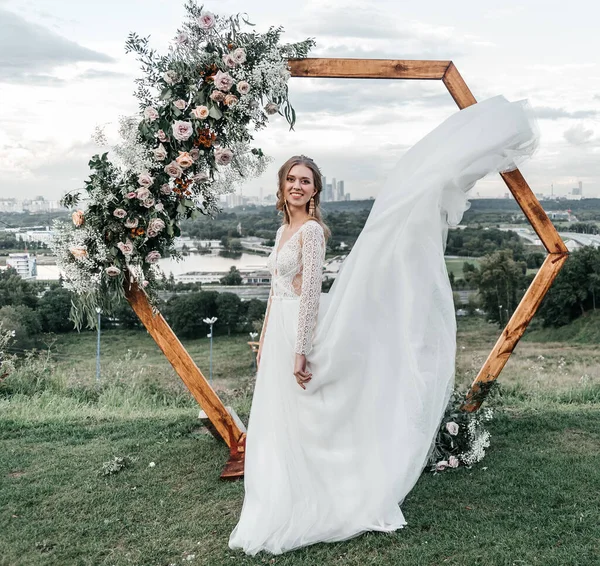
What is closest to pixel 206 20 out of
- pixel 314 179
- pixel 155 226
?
pixel 155 226

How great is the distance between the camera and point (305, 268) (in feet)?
11.5

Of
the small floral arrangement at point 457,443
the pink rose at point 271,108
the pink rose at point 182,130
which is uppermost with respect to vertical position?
the pink rose at point 271,108

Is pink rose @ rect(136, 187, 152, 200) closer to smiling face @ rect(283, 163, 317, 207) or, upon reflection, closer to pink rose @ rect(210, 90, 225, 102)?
pink rose @ rect(210, 90, 225, 102)

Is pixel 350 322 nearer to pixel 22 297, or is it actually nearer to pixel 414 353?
pixel 414 353

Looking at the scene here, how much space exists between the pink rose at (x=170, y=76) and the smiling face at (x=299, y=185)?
1463 mm

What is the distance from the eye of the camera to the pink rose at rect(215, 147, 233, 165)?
4531 millimetres

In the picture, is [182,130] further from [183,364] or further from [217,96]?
[183,364]

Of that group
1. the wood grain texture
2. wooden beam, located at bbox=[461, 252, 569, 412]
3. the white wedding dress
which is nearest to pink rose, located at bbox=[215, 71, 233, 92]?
the white wedding dress

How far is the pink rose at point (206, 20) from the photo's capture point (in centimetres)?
439

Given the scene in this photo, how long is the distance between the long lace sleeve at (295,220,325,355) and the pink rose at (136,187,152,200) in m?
1.41

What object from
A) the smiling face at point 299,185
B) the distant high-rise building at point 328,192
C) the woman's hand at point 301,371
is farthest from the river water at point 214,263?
the woman's hand at point 301,371

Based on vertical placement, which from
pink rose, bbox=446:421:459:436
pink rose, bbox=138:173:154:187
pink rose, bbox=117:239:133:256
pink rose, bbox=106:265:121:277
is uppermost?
pink rose, bbox=138:173:154:187

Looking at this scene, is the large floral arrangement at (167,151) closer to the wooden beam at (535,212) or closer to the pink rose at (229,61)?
the pink rose at (229,61)

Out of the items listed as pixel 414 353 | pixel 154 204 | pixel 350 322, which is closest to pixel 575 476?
pixel 414 353
